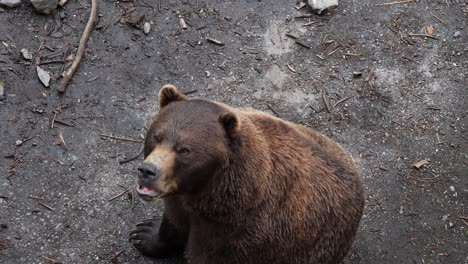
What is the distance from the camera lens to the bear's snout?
178 inches

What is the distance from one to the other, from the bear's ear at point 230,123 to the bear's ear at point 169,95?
14.9 inches

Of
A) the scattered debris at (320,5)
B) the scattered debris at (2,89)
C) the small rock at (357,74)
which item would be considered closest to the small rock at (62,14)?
the scattered debris at (2,89)

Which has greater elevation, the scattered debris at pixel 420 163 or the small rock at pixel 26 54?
the small rock at pixel 26 54

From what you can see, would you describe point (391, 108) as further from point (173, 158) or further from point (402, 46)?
point (173, 158)

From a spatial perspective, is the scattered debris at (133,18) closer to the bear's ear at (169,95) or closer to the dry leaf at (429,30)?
the bear's ear at (169,95)

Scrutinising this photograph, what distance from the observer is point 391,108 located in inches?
303

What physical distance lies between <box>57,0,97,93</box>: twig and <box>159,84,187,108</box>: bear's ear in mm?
2437

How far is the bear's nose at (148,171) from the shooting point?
4512 millimetres

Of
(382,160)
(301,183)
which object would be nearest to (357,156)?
(382,160)

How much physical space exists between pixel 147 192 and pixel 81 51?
322 cm

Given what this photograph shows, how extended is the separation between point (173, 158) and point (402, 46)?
445 cm

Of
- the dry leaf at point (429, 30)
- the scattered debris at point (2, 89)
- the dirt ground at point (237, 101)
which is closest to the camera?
the dirt ground at point (237, 101)

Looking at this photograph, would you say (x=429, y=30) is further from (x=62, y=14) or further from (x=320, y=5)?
(x=62, y=14)

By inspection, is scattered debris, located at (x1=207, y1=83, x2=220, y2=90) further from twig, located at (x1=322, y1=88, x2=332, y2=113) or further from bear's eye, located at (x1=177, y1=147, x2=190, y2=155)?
bear's eye, located at (x1=177, y1=147, x2=190, y2=155)
